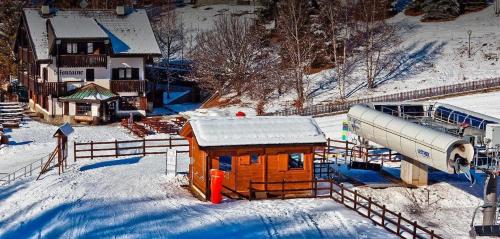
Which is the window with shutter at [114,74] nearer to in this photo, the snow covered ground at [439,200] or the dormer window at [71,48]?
the dormer window at [71,48]

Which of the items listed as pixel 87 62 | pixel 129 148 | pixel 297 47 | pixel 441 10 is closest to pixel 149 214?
pixel 129 148

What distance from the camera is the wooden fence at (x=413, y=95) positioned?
180ft

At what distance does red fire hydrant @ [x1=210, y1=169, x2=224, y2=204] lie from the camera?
28219 millimetres

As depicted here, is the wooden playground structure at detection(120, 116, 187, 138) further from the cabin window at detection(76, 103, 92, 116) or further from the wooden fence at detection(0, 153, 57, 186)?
the wooden fence at detection(0, 153, 57, 186)

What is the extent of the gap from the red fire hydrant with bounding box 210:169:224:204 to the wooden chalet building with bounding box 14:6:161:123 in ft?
94.9

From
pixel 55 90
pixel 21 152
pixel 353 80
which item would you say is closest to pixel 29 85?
pixel 55 90

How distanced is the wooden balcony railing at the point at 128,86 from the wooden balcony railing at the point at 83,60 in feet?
6.51

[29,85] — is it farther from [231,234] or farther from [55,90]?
[231,234]

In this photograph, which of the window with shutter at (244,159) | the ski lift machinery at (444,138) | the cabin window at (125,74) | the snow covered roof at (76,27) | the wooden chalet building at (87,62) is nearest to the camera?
the ski lift machinery at (444,138)

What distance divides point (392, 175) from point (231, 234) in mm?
13210

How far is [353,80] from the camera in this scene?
6569cm

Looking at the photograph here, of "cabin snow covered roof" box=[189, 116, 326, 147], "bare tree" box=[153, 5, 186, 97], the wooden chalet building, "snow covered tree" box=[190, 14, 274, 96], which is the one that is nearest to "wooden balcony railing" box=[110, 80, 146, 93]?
the wooden chalet building

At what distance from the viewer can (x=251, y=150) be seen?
96.8 feet

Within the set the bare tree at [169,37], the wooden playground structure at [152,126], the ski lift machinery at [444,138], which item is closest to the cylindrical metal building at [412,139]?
the ski lift machinery at [444,138]
